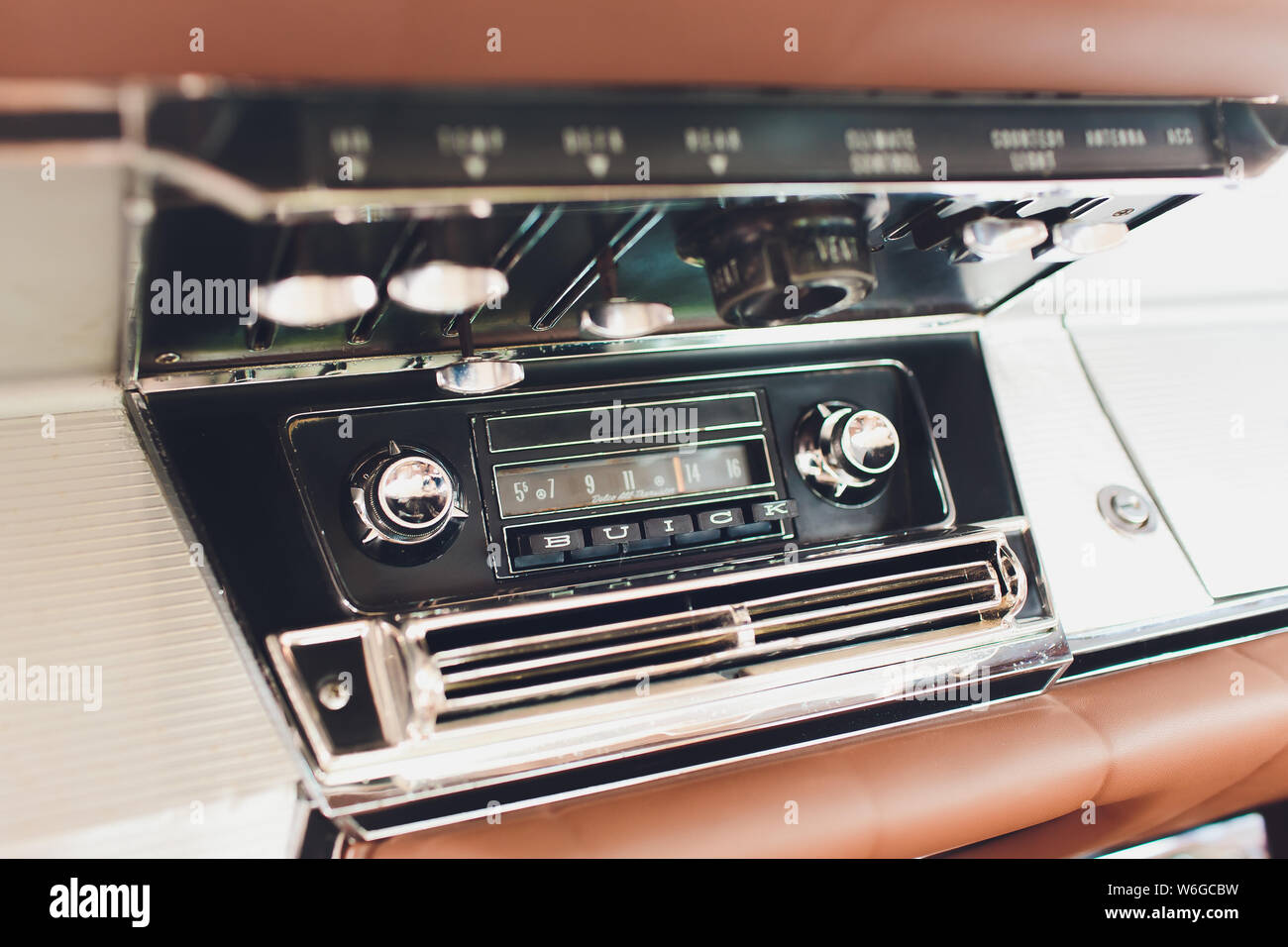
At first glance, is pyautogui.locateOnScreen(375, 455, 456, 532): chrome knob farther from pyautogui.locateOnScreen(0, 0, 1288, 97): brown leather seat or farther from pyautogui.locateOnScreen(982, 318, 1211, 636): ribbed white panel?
pyautogui.locateOnScreen(982, 318, 1211, 636): ribbed white panel

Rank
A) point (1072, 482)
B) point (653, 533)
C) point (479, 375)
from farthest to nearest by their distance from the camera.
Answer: point (1072, 482)
point (653, 533)
point (479, 375)

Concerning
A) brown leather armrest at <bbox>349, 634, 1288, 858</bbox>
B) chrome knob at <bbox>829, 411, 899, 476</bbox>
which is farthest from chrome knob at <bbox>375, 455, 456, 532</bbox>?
chrome knob at <bbox>829, 411, 899, 476</bbox>

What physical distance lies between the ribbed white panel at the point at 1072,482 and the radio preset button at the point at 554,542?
454mm

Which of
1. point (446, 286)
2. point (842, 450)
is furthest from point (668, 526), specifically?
point (446, 286)

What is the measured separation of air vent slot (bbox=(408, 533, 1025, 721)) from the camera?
1.90 feet

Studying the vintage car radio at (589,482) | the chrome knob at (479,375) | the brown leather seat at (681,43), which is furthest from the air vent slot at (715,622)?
the brown leather seat at (681,43)

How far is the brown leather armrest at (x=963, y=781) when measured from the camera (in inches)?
24.7

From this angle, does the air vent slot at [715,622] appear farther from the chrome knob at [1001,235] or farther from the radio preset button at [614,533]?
the chrome knob at [1001,235]

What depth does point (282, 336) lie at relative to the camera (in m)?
0.59

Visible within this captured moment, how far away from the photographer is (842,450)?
2.35 feet

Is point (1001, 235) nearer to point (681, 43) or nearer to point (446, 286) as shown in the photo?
point (681, 43)

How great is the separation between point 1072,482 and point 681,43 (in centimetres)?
68
